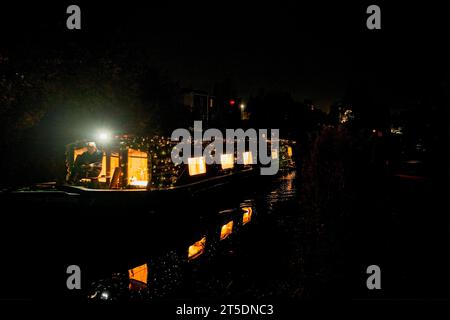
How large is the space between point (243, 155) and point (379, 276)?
12.8m

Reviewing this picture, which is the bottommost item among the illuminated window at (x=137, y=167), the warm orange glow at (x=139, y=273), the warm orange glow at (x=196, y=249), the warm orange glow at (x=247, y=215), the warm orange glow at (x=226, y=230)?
the warm orange glow at (x=139, y=273)

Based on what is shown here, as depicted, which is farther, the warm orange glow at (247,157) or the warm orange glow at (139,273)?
the warm orange glow at (247,157)

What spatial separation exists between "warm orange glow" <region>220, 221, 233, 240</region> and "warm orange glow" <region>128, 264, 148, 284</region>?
2.50 metres

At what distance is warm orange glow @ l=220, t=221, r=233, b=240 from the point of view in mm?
8569

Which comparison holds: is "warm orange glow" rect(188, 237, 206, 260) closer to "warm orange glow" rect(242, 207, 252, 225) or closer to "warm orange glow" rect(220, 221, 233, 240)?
"warm orange glow" rect(220, 221, 233, 240)

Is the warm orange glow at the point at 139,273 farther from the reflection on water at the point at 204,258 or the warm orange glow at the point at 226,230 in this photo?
the warm orange glow at the point at 226,230

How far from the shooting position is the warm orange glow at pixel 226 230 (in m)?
8.57

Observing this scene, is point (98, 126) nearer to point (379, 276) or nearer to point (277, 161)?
point (379, 276)

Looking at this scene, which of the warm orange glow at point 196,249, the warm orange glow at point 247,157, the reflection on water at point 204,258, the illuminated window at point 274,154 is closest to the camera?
the reflection on water at point 204,258

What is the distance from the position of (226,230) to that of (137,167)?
492 cm

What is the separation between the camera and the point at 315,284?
5.73 metres

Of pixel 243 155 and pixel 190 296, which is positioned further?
pixel 243 155

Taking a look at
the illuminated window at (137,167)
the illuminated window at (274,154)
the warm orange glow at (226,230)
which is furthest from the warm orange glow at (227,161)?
the illuminated window at (274,154)
